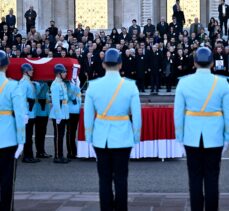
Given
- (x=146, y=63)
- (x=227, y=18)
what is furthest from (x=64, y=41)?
(x=227, y=18)

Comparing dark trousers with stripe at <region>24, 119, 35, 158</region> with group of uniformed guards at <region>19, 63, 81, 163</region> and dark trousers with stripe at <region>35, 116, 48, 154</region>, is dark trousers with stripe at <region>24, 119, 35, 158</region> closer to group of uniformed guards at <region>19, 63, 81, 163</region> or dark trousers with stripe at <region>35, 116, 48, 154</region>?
group of uniformed guards at <region>19, 63, 81, 163</region>

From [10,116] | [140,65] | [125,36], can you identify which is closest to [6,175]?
[10,116]

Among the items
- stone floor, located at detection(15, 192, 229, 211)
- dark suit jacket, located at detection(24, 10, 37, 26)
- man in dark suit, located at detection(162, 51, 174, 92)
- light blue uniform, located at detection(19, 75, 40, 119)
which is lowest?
stone floor, located at detection(15, 192, 229, 211)

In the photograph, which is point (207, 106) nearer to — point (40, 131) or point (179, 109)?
point (179, 109)

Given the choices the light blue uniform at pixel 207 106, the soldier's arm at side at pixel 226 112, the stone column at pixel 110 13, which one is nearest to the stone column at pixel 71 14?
the stone column at pixel 110 13

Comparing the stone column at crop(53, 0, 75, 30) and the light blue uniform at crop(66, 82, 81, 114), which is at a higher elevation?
the stone column at crop(53, 0, 75, 30)

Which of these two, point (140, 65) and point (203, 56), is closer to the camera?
point (203, 56)

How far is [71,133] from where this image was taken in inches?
598

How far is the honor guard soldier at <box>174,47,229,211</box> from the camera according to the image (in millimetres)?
8352

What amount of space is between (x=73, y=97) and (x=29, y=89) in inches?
39.0

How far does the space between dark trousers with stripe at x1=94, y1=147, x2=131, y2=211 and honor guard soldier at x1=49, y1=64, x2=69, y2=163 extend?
586cm

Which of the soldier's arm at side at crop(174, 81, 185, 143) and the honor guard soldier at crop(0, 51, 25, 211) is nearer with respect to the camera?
the soldier's arm at side at crop(174, 81, 185, 143)

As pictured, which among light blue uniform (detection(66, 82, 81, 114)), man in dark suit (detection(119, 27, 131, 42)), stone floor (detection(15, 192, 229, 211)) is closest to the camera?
stone floor (detection(15, 192, 229, 211))

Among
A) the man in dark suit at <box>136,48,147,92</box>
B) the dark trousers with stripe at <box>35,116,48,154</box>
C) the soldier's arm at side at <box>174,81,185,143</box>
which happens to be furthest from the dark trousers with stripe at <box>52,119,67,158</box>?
the man in dark suit at <box>136,48,147,92</box>
